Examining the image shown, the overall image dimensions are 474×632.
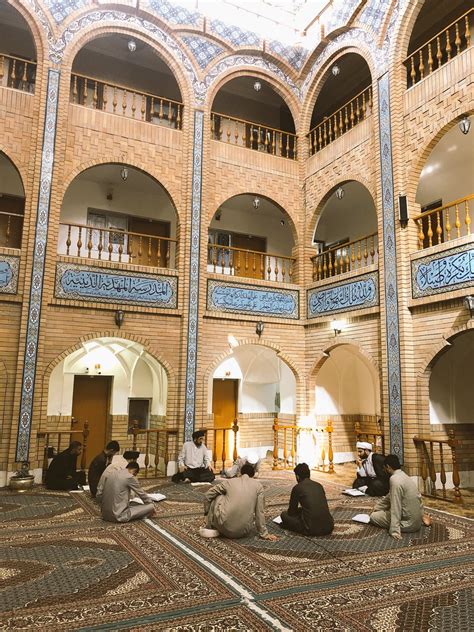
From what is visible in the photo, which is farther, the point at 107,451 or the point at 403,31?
the point at 403,31

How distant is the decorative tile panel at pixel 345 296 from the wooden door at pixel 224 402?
3.59 meters

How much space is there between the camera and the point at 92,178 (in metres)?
11.6

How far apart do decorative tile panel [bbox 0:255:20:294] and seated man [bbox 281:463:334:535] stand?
5.97m

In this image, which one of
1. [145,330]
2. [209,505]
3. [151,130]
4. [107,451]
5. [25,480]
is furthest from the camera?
[151,130]

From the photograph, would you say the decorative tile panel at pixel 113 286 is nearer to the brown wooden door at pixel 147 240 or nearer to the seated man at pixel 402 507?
the brown wooden door at pixel 147 240

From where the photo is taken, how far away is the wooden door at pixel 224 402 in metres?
13.5

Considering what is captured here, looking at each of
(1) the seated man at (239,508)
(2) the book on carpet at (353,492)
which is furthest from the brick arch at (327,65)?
(1) the seated man at (239,508)

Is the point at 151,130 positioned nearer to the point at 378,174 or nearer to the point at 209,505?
the point at 378,174

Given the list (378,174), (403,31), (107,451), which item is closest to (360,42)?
(403,31)

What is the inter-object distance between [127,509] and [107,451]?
1452 mm

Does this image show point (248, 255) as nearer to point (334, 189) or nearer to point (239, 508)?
point (334, 189)

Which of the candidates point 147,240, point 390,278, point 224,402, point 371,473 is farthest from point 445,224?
point 224,402

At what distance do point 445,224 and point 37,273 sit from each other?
22.9 feet

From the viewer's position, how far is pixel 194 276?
10.2 metres
